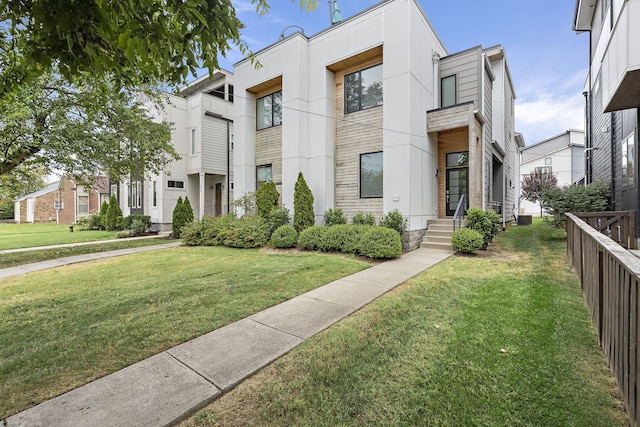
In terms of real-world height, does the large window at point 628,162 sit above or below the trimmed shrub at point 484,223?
above

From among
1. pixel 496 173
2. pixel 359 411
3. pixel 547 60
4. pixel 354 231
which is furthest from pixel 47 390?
pixel 547 60

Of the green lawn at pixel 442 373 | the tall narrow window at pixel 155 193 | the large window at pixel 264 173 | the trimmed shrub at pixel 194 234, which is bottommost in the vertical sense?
the green lawn at pixel 442 373

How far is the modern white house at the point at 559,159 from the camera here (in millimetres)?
33844

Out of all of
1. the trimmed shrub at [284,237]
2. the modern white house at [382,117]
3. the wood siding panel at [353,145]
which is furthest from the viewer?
the wood siding panel at [353,145]

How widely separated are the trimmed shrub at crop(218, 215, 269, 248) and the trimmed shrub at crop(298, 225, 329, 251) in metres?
1.61

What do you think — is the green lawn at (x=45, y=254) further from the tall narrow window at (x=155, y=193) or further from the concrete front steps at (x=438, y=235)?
the concrete front steps at (x=438, y=235)

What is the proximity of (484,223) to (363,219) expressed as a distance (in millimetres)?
3626

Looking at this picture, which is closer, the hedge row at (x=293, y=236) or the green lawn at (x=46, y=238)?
the hedge row at (x=293, y=236)

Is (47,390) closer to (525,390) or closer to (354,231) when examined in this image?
(525,390)

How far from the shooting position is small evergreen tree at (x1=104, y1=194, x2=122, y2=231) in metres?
19.8

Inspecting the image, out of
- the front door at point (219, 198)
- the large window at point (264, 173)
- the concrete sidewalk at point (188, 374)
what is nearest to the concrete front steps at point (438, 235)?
the concrete sidewalk at point (188, 374)

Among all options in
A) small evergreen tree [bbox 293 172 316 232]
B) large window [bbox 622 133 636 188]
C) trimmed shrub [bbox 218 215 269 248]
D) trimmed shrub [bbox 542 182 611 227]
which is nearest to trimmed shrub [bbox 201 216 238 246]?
trimmed shrub [bbox 218 215 269 248]

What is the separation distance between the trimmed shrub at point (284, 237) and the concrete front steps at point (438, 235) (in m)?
4.28

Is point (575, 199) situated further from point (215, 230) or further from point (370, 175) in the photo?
point (215, 230)
